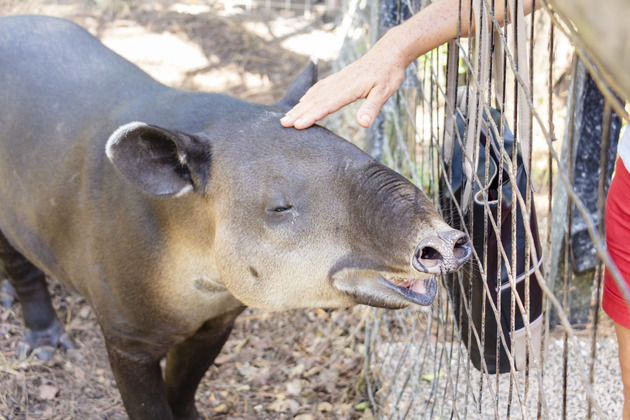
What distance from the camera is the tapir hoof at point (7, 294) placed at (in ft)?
16.2

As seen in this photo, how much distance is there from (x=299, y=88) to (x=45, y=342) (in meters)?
2.58

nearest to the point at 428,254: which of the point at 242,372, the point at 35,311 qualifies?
the point at 242,372

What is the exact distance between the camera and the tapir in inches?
93.2

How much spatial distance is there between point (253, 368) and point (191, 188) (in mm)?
2065

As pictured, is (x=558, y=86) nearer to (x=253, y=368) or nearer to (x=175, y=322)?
(x=253, y=368)

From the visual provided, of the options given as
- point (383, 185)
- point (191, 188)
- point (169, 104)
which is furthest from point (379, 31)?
point (383, 185)

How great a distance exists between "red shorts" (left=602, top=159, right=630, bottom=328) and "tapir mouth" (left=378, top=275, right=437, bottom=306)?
59cm

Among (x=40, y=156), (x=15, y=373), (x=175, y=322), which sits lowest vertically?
(x=15, y=373)

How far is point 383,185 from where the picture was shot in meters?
2.28

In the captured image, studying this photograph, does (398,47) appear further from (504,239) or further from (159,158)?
(159,158)

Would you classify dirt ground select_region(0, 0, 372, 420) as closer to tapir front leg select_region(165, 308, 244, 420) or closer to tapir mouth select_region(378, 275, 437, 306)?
tapir front leg select_region(165, 308, 244, 420)

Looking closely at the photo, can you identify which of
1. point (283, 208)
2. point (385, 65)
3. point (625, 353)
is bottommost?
point (283, 208)

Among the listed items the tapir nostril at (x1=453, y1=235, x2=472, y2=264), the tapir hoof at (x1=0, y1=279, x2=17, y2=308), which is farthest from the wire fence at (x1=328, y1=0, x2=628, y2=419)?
the tapir hoof at (x1=0, y1=279, x2=17, y2=308)

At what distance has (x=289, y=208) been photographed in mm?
2568
